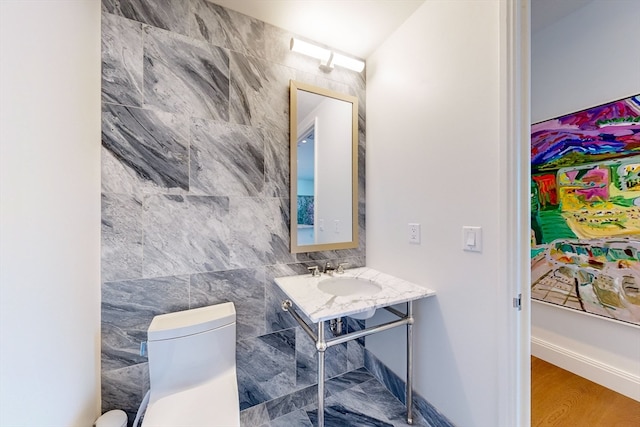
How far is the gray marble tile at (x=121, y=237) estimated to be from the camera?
1190mm

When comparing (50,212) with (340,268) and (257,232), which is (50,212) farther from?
(340,268)

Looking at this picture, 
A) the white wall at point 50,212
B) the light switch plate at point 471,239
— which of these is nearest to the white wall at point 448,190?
the light switch plate at point 471,239

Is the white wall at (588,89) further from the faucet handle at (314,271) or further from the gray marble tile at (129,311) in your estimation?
the gray marble tile at (129,311)

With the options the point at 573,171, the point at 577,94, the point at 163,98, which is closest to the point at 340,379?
the point at 163,98

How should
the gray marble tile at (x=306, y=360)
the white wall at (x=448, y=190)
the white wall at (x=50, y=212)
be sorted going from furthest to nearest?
the gray marble tile at (x=306, y=360)
the white wall at (x=448, y=190)
the white wall at (x=50, y=212)

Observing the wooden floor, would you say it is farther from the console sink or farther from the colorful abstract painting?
the console sink

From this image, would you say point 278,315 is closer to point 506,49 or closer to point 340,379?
point 340,379

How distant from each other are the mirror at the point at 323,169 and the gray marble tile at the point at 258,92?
7cm

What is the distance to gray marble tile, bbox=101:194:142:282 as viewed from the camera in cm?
119

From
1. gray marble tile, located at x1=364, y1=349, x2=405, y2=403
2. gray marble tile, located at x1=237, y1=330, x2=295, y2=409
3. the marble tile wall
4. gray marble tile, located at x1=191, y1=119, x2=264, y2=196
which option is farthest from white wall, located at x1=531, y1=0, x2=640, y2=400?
gray marble tile, located at x1=191, y1=119, x2=264, y2=196

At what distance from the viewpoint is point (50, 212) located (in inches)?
32.1

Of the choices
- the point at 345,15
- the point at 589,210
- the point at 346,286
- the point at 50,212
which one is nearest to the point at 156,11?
the point at 345,15

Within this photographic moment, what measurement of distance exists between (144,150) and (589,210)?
298cm

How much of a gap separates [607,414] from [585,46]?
2467 mm
